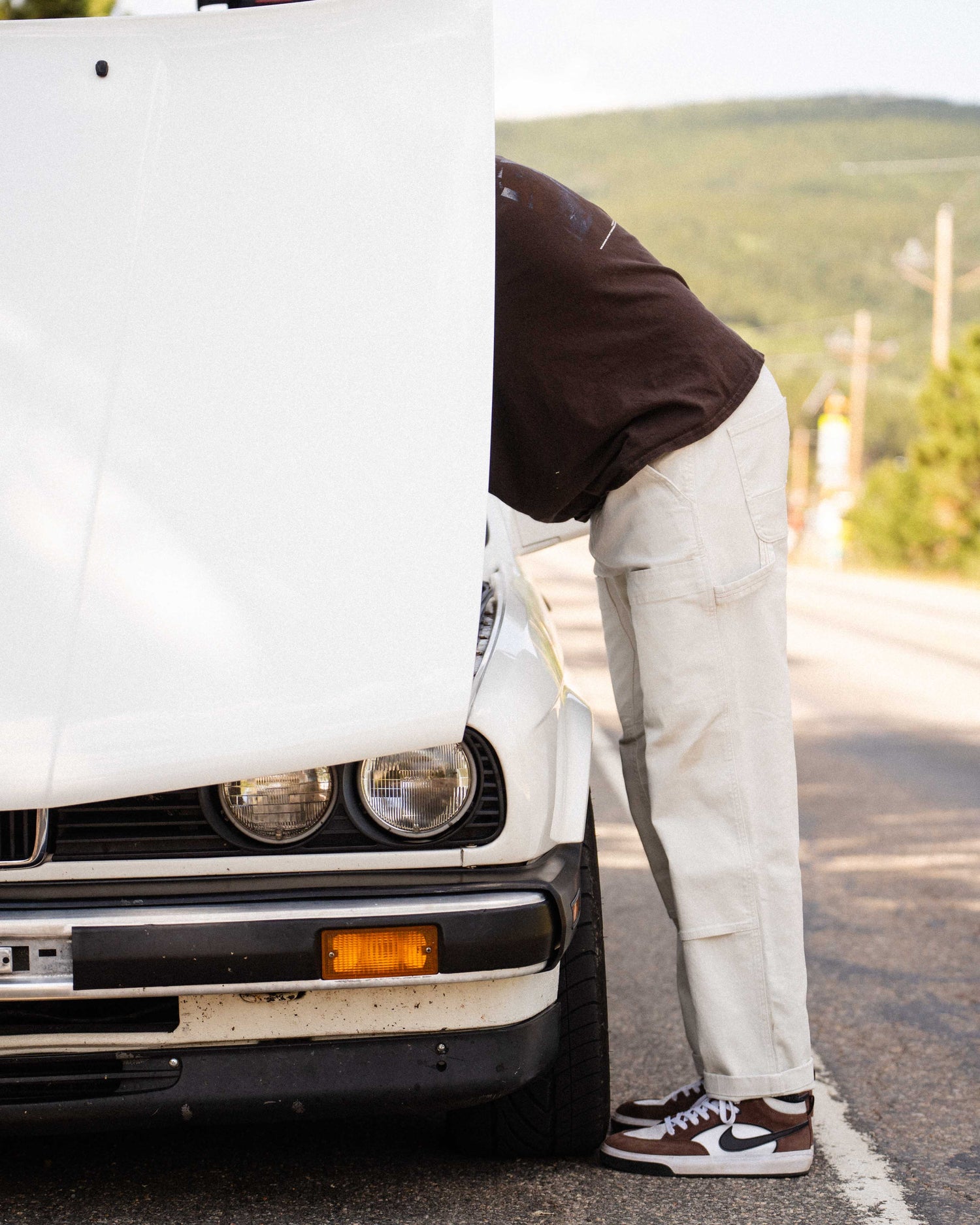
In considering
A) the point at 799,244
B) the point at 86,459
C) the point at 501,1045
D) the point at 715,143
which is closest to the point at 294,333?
the point at 86,459

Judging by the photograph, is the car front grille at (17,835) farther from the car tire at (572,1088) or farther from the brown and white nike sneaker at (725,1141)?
the brown and white nike sneaker at (725,1141)

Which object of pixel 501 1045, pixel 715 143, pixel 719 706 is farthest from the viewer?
pixel 715 143

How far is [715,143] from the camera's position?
194 meters

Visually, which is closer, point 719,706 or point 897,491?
point 719,706

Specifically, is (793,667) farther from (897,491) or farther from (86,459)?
(897,491)

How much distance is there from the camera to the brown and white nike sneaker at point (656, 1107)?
2.95 meters

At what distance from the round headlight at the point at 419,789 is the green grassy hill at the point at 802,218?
63891mm

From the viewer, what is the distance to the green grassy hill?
360 ft

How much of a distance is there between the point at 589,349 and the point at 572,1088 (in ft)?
4.53

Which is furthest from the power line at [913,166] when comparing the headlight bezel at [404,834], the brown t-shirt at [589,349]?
the headlight bezel at [404,834]

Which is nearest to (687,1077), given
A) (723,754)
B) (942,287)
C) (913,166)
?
(723,754)

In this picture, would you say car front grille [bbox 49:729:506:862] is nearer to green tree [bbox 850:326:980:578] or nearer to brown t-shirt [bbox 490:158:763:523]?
brown t-shirt [bbox 490:158:763:523]

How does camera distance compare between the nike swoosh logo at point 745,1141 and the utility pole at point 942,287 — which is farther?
the utility pole at point 942,287

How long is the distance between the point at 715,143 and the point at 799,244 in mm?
66350
